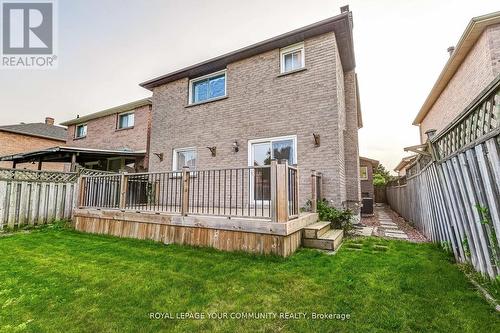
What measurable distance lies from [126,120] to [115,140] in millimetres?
1257

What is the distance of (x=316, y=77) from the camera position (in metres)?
6.94

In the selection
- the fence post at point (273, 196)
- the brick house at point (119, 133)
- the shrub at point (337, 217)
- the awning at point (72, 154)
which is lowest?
the shrub at point (337, 217)

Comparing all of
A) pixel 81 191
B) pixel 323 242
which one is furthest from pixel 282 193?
pixel 81 191

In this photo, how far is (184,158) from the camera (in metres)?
9.17

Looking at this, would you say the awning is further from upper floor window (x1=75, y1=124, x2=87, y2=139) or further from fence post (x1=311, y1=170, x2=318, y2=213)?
fence post (x1=311, y1=170, x2=318, y2=213)

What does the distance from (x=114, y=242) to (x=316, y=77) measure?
22.8 ft

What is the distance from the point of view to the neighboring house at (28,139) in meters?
17.6

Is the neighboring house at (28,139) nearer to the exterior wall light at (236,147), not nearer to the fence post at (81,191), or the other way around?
the fence post at (81,191)

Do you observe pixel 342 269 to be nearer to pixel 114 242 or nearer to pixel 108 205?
pixel 114 242

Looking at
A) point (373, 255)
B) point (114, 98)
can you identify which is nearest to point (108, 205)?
point (373, 255)

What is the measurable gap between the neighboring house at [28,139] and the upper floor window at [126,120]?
900 cm

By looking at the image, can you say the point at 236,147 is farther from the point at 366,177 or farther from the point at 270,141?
the point at 366,177

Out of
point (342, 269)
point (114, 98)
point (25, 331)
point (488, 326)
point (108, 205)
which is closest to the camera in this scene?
point (488, 326)

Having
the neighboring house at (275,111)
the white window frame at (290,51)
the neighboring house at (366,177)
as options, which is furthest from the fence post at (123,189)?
the neighboring house at (366,177)
